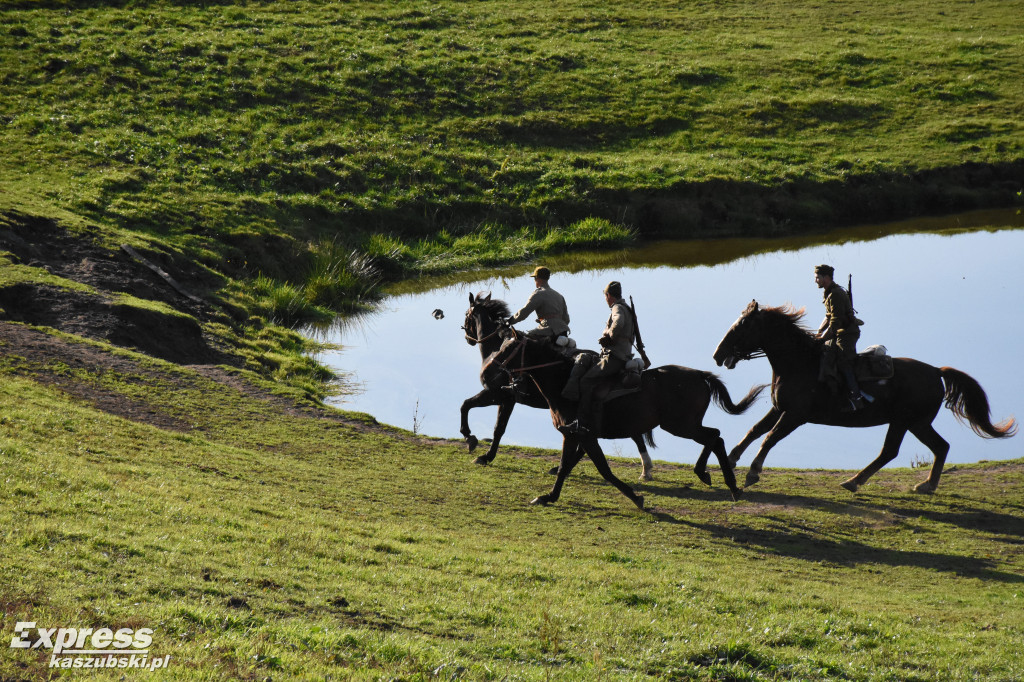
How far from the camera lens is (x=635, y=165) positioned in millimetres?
35875

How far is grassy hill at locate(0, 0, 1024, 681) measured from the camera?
8102 mm

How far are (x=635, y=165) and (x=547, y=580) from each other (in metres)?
28.0

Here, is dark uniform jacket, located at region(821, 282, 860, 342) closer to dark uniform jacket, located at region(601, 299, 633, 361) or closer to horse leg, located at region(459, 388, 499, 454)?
dark uniform jacket, located at region(601, 299, 633, 361)

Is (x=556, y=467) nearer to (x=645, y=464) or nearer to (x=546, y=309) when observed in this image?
(x=645, y=464)

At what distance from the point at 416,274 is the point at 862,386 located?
18.2 metres

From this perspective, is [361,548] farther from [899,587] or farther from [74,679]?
[899,587]

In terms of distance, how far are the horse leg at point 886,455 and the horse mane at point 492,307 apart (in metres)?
6.23

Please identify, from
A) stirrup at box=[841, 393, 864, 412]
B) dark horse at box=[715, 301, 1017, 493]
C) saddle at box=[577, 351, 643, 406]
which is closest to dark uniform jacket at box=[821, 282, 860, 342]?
dark horse at box=[715, 301, 1017, 493]

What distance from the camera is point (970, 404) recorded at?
14.3 m

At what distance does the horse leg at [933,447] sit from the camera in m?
14.3

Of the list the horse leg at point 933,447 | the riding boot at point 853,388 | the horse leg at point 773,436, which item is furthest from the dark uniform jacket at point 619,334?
the horse leg at point 933,447

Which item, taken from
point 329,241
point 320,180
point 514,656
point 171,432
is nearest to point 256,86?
point 320,180

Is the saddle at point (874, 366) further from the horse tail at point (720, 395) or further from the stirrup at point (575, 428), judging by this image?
the stirrup at point (575, 428)

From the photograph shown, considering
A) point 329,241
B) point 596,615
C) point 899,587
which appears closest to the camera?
point 596,615
